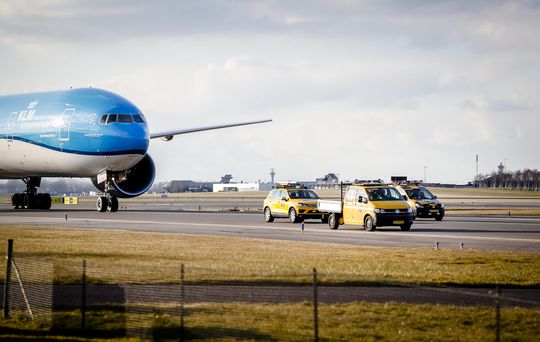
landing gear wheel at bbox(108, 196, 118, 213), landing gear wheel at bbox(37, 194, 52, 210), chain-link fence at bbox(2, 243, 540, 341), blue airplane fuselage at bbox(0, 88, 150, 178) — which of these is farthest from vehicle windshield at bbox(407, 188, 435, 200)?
chain-link fence at bbox(2, 243, 540, 341)

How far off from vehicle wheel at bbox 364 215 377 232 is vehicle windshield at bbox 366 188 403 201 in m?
0.91

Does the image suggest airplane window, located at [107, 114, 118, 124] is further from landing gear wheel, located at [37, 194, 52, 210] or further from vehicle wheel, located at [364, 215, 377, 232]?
landing gear wheel, located at [37, 194, 52, 210]

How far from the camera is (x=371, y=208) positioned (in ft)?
134

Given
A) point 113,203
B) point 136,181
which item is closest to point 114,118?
point 113,203

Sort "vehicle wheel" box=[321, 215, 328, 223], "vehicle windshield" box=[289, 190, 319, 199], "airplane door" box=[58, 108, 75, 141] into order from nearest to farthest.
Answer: "vehicle wheel" box=[321, 215, 328, 223], "airplane door" box=[58, 108, 75, 141], "vehicle windshield" box=[289, 190, 319, 199]

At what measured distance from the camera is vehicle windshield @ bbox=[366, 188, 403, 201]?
41625 mm

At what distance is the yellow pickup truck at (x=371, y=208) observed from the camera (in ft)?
133

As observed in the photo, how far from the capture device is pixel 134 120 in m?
48.6

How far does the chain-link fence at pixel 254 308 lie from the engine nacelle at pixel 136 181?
2938 centimetres

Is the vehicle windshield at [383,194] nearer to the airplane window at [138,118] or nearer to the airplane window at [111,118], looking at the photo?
the airplane window at [138,118]

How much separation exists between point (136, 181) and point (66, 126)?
20.9ft

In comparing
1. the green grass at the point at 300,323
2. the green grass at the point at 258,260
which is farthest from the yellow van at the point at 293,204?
the green grass at the point at 300,323

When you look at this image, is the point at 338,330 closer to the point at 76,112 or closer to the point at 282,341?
the point at 282,341

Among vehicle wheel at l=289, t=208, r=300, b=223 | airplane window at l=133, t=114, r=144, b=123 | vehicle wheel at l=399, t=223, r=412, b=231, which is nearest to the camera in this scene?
vehicle wheel at l=399, t=223, r=412, b=231
